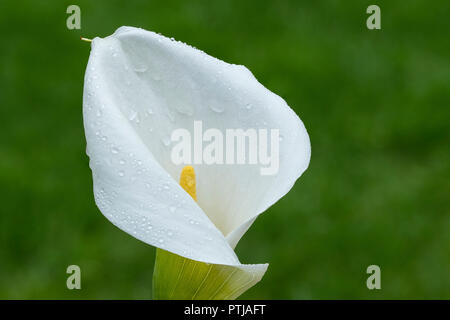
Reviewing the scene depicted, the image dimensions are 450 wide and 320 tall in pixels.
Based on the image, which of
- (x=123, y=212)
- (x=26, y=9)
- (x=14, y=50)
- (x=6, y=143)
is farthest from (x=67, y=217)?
(x=123, y=212)

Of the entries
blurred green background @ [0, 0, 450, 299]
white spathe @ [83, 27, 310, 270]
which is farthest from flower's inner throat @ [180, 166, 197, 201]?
blurred green background @ [0, 0, 450, 299]

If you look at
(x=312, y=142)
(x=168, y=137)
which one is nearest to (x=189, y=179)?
(x=168, y=137)

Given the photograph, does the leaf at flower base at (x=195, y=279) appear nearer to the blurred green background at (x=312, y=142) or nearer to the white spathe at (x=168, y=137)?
the white spathe at (x=168, y=137)

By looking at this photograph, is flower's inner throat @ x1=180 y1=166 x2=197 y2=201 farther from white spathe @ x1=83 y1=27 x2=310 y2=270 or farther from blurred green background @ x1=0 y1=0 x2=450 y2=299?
blurred green background @ x1=0 y1=0 x2=450 y2=299

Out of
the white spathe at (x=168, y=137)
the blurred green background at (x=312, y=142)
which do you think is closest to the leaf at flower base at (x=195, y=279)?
the white spathe at (x=168, y=137)

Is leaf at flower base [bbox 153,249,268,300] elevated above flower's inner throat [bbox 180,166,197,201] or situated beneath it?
situated beneath

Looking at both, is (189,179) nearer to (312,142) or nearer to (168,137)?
(168,137)
